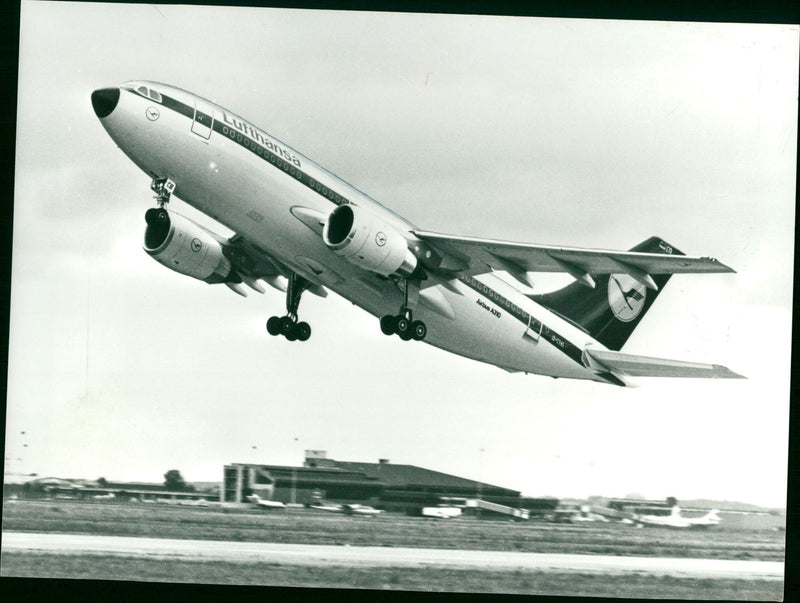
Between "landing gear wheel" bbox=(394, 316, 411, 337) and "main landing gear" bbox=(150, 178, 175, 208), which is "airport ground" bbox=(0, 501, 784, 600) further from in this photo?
"main landing gear" bbox=(150, 178, 175, 208)

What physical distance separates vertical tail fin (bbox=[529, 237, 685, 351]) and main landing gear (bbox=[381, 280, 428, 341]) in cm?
325

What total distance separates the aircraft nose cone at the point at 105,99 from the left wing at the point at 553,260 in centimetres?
498

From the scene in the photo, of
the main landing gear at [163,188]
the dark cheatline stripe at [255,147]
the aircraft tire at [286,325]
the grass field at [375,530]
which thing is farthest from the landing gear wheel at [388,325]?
the main landing gear at [163,188]

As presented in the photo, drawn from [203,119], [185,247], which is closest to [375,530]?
[185,247]

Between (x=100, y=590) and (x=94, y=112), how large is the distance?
6.56 meters

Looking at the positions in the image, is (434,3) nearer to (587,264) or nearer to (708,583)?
(587,264)

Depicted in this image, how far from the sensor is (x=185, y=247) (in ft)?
61.3

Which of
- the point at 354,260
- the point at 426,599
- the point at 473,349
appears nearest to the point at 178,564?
the point at 426,599

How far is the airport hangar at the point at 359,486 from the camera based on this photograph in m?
16.7

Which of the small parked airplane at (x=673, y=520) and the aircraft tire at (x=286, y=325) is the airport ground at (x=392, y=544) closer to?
the small parked airplane at (x=673, y=520)

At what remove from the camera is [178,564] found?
51.4ft

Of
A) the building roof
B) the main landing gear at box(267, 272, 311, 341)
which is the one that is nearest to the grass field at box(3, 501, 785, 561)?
the building roof

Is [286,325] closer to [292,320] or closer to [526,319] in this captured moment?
[292,320]

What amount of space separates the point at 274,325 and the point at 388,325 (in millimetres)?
1900
